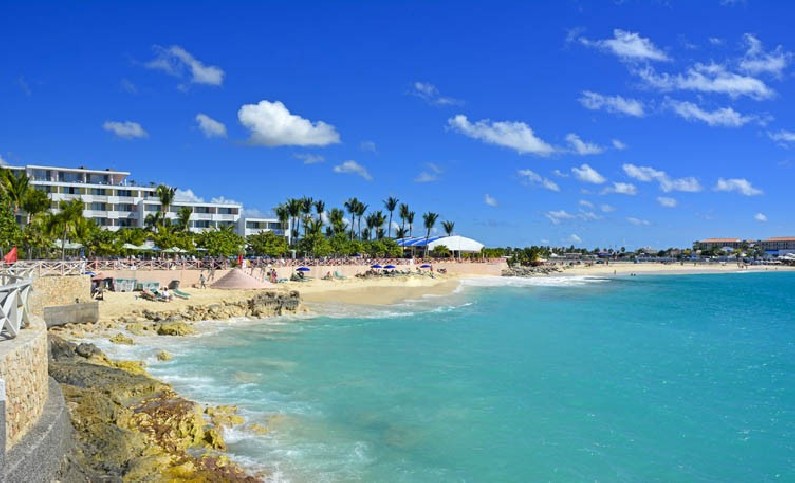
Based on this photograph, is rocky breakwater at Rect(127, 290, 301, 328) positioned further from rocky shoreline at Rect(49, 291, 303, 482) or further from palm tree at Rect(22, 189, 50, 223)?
palm tree at Rect(22, 189, 50, 223)

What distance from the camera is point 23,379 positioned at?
31.8 ft

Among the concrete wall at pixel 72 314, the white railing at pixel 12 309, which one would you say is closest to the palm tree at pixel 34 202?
the concrete wall at pixel 72 314

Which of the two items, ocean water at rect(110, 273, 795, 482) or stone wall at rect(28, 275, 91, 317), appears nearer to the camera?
ocean water at rect(110, 273, 795, 482)

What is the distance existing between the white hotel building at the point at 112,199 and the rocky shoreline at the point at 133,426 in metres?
57.4

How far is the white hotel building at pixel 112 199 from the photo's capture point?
237 feet

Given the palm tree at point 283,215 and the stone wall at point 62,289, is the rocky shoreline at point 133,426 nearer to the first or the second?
the stone wall at point 62,289

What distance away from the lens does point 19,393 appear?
9352 mm

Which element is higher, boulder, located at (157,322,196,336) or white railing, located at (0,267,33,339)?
white railing, located at (0,267,33,339)

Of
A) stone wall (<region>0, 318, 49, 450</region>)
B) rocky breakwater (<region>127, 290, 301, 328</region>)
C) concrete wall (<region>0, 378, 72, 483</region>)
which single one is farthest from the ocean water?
stone wall (<region>0, 318, 49, 450</region>)

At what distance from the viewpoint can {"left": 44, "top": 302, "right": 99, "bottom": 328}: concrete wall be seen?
92.8 feet

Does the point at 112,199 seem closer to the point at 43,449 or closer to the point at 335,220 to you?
the point at 335,220

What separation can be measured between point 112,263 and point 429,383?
31274mm

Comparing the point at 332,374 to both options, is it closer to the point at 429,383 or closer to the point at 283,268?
the point at 429,383

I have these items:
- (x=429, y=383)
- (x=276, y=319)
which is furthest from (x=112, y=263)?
(x=429, y=383)
